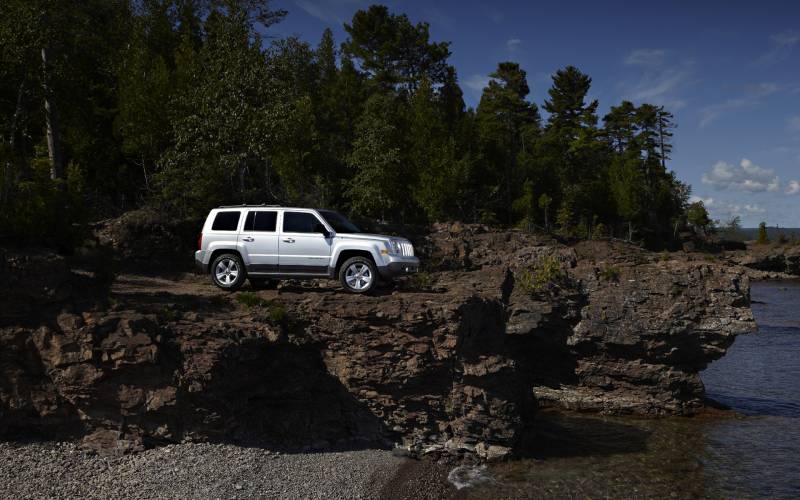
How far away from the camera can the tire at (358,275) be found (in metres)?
15.7

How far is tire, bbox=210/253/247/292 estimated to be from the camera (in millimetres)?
16281

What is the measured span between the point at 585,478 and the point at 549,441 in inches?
120

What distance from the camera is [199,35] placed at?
4781cm

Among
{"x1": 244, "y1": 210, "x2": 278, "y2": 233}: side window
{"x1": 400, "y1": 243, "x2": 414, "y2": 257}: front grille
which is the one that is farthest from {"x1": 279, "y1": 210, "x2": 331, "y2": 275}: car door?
{"x1": 400, "y1": 243, "x2": 414, "y2": 257}: front grille

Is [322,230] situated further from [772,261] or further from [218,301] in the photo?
[772,261]

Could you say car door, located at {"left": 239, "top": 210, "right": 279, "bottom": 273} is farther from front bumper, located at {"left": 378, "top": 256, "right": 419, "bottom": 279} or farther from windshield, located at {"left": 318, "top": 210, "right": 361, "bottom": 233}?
front bumper, located at {"left": 378, "top": 256, "right": 419, "bottom": 279}

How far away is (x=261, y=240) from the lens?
1600cm

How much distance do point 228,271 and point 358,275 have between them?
152 inches

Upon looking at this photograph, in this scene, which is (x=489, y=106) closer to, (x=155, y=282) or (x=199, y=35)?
(x=199, y=35)

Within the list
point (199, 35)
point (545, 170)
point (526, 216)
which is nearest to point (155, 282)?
point (199, 35)

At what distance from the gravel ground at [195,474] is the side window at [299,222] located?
5.91 meters

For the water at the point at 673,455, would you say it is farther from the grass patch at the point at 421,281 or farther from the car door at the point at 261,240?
the car door at the point at 261,240

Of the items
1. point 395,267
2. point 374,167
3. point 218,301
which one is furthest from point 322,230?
point 374,167

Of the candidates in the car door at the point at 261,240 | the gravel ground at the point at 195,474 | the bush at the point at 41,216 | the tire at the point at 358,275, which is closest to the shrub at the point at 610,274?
the tire at the point at 358,275
